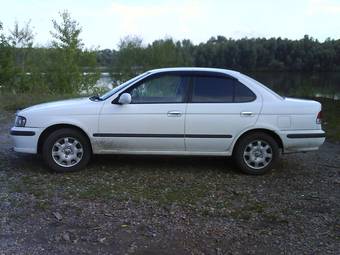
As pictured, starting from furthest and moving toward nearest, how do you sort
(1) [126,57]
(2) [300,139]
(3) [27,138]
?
(1) [126,57], (2) [300,139], (3) [27,138]

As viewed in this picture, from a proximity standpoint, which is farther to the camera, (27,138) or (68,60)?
(68,60)

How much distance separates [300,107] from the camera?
7359 millimetres

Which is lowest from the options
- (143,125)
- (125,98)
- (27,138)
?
(27,138)

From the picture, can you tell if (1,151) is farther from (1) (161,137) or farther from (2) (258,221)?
(2) (258,221)

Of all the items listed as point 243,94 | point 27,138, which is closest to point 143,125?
point 243,94

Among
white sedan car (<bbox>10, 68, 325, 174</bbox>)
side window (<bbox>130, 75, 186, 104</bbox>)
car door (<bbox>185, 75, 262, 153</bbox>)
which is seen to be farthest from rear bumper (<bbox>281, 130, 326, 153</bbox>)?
side window (<bbox>130, 75, 186, 104</bbox>)

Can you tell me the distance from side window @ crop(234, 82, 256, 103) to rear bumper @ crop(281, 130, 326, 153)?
717 mm

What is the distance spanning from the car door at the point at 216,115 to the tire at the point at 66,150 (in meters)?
1.54

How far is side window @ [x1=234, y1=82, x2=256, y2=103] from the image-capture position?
24.1ft

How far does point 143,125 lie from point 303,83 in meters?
12.6

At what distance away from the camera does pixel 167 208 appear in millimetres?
5633

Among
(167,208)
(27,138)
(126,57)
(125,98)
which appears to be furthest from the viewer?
(126,57)

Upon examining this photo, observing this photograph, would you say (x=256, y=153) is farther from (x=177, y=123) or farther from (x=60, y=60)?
(x=60, y=60)

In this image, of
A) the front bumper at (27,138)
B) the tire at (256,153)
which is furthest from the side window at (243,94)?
the front bumper at (27,138)
